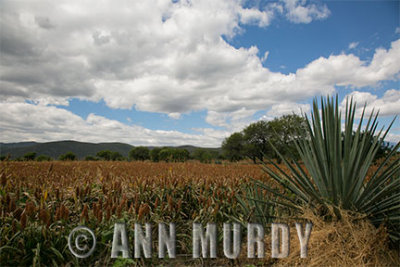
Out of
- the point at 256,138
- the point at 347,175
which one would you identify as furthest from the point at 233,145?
the point at 347,175

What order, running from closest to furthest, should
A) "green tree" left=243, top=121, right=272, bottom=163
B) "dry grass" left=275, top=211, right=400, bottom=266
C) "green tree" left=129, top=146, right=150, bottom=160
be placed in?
"dry grass" left=275, top=211, right=400, bottom=266
"green tree" left=129, top=146, right=150, bottom=160
"green tree" left=243, top=121, right=272, bottom=163

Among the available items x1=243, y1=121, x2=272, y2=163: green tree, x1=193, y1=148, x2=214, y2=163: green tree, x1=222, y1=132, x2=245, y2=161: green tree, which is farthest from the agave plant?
x1=222, y1=132, x2=245, y2=161: green tree

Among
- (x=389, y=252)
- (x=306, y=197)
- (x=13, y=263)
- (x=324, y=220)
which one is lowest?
(x=13, y=263)

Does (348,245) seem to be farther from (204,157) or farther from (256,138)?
(256,138)

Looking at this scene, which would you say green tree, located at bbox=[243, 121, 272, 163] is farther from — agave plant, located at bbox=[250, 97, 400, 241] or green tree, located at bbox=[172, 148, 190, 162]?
agave plant, located at bbox=[250, 97, 400, 241]

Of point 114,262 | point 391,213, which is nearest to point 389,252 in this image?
point 391,213

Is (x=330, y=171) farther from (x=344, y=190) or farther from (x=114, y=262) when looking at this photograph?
(x=114, y=262)

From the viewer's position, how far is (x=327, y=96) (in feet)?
9.61

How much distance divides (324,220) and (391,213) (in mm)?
695

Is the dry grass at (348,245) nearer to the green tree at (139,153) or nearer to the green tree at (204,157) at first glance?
the green tree at (204,157)

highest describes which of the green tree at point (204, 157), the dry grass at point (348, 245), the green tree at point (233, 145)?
the green tree at point (233, 145)

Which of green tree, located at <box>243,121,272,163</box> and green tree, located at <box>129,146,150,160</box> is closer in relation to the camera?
green tree, located at <box>129,146,150,160</box>

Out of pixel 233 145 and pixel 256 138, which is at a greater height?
pixel 256 138

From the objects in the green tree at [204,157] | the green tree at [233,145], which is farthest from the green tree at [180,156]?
the green tree at [233,145]
